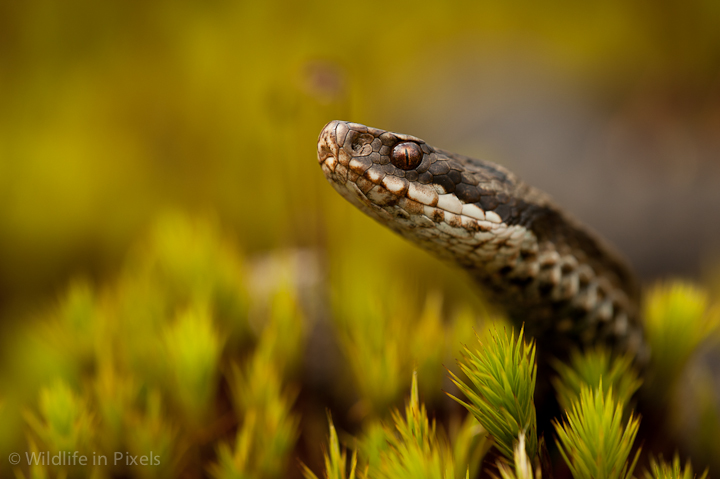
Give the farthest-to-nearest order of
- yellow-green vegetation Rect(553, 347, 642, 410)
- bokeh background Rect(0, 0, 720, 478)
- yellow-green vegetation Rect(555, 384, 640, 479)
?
1. bokeh background Rect(0, 0, 720, 478)
2. yellow-green vegetation Rect(553, 347, 642, 410)
3. yellow-green vegetation Rect(555, 384, 640, 479)

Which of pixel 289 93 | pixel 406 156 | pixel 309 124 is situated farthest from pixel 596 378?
pixel 289 93

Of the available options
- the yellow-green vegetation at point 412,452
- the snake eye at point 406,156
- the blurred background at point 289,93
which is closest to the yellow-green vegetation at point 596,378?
the yellow-green vegetation at point 412,452

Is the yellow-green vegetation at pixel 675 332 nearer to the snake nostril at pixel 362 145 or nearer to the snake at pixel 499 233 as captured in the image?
the snake at pixel 499 233

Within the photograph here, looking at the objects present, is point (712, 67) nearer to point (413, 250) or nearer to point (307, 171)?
point (413, 250)

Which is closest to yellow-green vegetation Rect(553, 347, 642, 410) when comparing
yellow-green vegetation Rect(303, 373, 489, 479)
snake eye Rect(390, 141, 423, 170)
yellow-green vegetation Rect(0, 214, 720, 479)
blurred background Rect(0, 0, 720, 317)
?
yellow-green vegetation Rect(0, 214, 720, 479)

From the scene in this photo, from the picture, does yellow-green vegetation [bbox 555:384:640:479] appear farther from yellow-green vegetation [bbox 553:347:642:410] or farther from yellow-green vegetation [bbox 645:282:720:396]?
yellow-green vegetation [bbox 645:282:720:396]

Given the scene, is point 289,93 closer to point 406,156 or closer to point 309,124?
point 309,124
